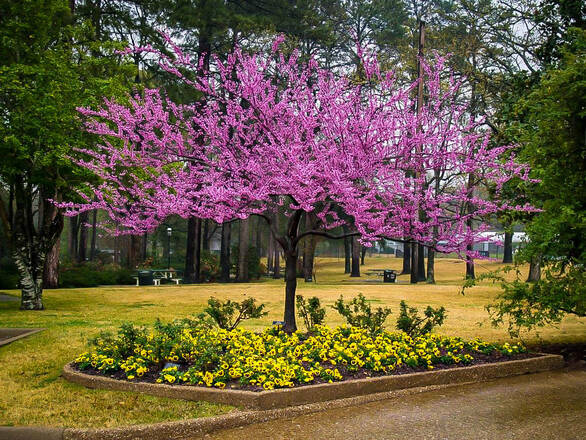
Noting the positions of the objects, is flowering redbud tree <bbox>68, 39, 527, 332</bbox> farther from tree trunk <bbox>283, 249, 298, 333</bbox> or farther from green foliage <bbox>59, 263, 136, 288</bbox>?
green foliage <bbox>59, 263, 136, 288</bbox>

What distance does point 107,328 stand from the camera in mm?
13438

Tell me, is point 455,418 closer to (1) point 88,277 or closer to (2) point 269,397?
(2) point 269,397

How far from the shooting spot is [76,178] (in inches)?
668

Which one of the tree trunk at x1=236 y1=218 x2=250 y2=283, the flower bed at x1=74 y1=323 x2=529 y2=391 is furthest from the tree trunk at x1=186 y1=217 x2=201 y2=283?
the flower bed at x1=74 y1=323 x2=529 y2=391

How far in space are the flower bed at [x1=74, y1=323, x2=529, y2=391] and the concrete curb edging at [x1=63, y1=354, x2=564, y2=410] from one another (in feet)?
0.68

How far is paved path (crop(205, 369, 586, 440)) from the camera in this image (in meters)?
6.57

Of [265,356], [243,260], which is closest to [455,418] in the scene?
[265,356]

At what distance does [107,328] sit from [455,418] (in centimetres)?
900

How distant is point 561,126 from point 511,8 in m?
16.9

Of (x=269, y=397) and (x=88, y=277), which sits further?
(x=88, y=277)

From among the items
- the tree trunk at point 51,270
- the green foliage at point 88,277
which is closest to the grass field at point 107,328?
the tree trunk at point 51,270

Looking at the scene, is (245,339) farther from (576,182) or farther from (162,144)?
(576,182)

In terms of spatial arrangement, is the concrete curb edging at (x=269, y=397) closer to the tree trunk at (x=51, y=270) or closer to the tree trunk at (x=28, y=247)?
the tree trunk at (x=28, y=247)

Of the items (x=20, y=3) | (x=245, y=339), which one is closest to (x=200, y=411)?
(x=245, y=339)
